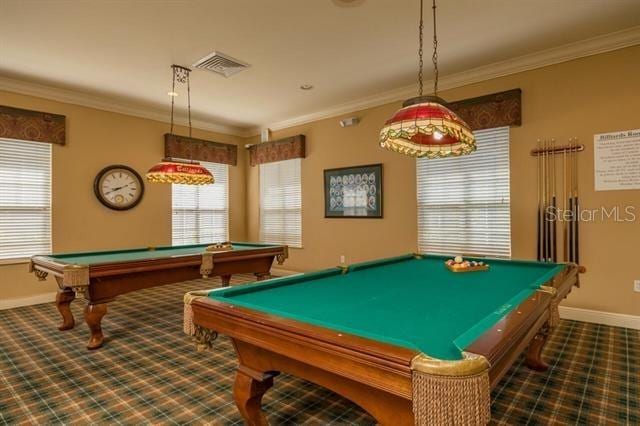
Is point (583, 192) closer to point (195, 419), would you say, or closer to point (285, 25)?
point (285, 25)

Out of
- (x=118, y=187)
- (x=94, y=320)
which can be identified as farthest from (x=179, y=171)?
(x=118, y=187)

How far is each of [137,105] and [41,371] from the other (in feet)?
13.1

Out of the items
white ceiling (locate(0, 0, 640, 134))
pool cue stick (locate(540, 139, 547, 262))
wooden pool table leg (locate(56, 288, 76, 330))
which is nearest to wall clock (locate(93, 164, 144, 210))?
white ceiling (locate(0, 0, 640, 134))

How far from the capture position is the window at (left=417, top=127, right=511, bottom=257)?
4.03 metres

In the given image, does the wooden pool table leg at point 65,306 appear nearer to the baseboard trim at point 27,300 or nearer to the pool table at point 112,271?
the pool table at point 112,271

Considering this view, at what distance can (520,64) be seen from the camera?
3.86 meters

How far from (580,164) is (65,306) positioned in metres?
5.28

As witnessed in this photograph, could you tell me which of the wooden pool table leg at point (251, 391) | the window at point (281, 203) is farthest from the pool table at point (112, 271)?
the window at point (281, 203)

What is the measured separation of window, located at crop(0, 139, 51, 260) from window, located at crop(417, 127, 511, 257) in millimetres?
4904

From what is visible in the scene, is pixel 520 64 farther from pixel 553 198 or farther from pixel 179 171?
pixel 179 171

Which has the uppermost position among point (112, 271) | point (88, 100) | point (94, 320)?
point (88, 100)

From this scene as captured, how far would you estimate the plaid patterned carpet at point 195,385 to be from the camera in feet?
6.51

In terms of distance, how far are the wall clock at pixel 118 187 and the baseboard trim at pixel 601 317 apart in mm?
5744

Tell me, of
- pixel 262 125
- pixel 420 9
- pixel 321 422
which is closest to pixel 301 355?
pixel 321 422
